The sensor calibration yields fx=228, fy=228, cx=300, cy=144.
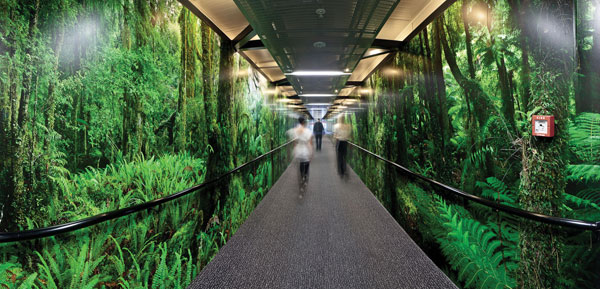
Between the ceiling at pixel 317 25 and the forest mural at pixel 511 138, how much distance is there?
52 centimetres

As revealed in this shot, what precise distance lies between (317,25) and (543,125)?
180 centimetres

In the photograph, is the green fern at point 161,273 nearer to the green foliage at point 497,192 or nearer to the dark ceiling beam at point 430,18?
the green foliage at point 497,192

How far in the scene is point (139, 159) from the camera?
5.53ft

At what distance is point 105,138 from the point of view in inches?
55.8

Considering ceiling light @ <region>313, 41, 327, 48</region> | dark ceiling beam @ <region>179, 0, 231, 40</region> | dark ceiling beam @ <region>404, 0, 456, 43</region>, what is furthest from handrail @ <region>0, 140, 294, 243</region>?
dark ceiling beam @ <region>404, 0, 456, 43</region>

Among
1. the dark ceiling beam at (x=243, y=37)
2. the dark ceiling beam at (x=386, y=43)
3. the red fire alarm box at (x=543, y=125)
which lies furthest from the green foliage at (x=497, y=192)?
the dark ceiling beam at (x=243, y=37)

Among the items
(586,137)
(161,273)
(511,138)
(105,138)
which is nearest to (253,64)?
(105,138)

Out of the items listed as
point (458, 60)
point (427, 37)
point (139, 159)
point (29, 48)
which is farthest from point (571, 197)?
point (29, 48)

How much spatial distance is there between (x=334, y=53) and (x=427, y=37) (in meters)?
1.09

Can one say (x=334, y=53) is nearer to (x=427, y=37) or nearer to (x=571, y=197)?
(x=427, y=37)

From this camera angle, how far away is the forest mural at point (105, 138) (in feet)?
3.45

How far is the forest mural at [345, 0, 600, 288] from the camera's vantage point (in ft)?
3.99

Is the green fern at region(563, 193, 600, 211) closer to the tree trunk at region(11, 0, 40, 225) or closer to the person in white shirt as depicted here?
the tree trunk at region(11, 0, 40, 225)

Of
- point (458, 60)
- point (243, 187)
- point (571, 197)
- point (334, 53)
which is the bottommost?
point (243, 187)
